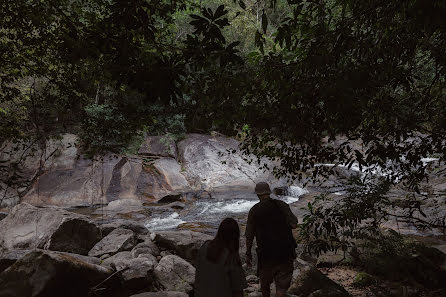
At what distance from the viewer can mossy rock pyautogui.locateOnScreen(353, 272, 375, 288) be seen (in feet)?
18.0

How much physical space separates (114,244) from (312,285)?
14.7 feet

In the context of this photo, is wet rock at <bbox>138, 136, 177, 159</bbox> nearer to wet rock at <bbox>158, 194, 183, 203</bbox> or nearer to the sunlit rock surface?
the sunlit rock surface

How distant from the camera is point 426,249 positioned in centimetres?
559

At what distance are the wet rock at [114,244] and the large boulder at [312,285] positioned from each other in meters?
3.94

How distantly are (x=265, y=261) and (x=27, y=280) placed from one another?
3.48m

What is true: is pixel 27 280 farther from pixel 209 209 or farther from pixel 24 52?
pixel 209 209

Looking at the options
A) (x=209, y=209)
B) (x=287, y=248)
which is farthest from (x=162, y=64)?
(x=209, y=209)

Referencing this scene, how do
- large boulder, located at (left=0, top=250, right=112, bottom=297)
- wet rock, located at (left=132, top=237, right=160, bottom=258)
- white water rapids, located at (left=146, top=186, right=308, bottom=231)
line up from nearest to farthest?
large boulder, located at (left=0, top=250, right=112, bottom=297) → wet rock, located at (left=132, top=237, right=160, bottom=258) → white water rapids, located at (left=146, top=186, right=308, bottom=231)

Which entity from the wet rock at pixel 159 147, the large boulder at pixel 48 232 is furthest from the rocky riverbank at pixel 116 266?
the wet rock at pixel 159 147

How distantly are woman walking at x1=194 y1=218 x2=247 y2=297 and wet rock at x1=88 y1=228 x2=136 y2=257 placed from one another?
4351mm

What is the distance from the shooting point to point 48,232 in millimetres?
6566

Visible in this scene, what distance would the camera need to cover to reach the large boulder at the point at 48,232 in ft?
21.1

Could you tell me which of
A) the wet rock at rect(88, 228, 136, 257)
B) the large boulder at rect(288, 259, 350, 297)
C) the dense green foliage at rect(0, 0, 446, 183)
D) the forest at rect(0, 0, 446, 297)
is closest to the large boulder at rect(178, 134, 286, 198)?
the wet rock at rect(88, 228, 136, 257)

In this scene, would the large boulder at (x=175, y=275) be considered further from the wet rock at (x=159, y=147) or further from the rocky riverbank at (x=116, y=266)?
the wet rock at (x=159, y=147)
